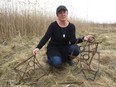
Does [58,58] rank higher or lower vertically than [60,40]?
lower

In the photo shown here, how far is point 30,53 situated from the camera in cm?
612

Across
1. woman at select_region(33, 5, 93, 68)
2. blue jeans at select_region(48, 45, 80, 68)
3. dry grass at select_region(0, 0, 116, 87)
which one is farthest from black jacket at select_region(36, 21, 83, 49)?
dry grass at select_region(0, 0, 116, 87)

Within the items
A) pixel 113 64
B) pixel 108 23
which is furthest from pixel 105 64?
pixel 108 23

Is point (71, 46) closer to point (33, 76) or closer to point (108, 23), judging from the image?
point (33, 76)

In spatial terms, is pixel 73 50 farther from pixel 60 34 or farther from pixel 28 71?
pixel 28 71

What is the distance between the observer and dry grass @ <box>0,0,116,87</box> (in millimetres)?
4566

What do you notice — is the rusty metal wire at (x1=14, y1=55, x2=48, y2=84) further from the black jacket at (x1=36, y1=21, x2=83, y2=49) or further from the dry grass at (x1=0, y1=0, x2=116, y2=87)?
the black jacket at (x1=36, y1=21, x2=83, y2=49)

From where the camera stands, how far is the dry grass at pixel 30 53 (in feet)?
15.0

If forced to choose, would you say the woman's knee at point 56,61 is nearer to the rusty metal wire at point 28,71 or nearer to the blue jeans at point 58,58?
the blue jeans at point 58,58

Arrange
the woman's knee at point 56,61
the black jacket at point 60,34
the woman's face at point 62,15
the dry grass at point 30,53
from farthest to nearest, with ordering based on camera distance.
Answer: the black jacket at point 60,34 → the woman's knee at point 56,61 → the woman's face at point 62,15 → the dry grass at point 30,53

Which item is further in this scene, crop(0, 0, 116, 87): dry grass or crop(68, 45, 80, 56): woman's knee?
crop(68, 45, 80, 56): woman's knee

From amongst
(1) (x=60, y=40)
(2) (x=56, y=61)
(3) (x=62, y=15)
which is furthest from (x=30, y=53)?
(3) (x=62, y=15)

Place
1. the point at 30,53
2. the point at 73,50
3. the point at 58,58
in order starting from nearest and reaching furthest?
1. the point at 58,58
2. the point at 73,50
3. the point at 30,53

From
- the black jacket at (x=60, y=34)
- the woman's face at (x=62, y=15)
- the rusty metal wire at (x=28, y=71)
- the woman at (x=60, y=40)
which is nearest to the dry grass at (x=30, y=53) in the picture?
the rusty metal wire at (x=28, y=71)
